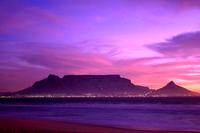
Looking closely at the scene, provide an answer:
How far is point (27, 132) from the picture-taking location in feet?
54.2

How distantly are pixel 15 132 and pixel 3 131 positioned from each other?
1.78 feet

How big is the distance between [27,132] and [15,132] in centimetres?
56

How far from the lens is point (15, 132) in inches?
637

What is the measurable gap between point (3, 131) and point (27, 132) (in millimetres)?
988

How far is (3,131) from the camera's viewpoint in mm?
16297
